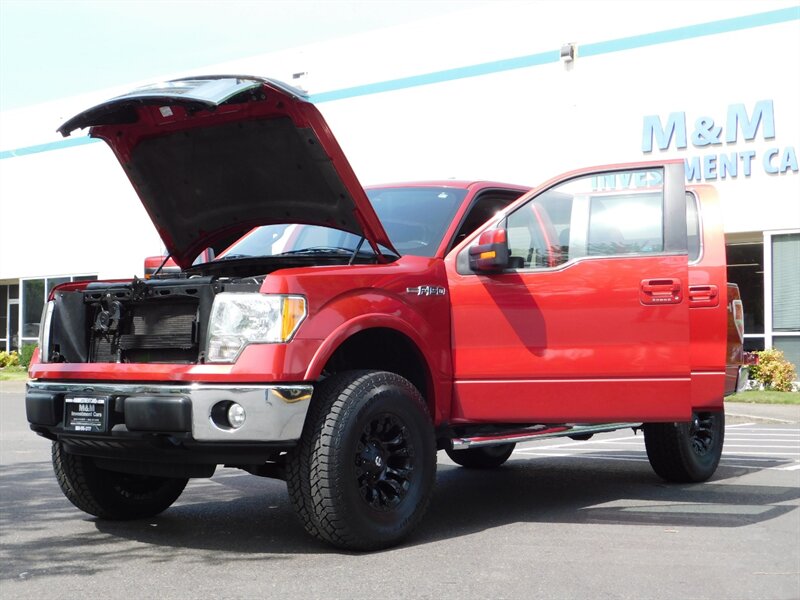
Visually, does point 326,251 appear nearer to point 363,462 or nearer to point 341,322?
point 341,322

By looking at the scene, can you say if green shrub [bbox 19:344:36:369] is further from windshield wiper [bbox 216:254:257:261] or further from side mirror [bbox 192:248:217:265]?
windshield wiper [bbox 216:254:257:261]

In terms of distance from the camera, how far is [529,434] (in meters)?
6.48

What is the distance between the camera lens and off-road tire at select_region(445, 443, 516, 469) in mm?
8883

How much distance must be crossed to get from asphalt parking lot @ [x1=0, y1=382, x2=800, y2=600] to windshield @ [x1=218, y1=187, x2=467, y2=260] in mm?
1633

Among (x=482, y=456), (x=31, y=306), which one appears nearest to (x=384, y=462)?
(x=482, y=456)

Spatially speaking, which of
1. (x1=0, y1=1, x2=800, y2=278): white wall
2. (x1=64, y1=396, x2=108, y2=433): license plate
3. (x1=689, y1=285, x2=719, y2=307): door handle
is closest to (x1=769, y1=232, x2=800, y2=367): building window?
(x1=0, y1=1, x2=800, y2=278): white wall

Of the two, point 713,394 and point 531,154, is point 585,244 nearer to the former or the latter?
point 713,394

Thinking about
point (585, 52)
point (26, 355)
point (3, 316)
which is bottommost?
point (26, 355)

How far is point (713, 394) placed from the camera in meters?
6.17

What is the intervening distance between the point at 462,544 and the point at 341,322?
134 cm

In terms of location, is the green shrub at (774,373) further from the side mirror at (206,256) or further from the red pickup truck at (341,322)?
the side mirror at (206,256)

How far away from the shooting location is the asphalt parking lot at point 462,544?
186 inches

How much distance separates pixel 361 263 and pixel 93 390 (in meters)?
1.63

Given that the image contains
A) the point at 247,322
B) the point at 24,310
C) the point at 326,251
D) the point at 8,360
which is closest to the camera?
the point at 247,322
